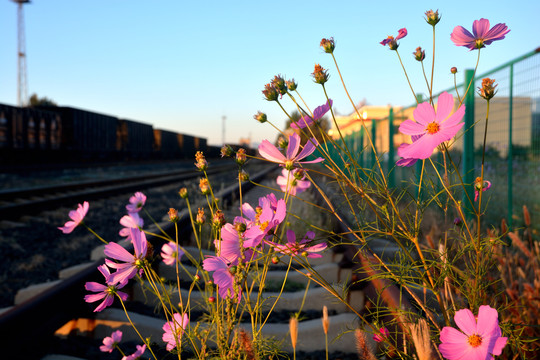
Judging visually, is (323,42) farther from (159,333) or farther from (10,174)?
(10,174)

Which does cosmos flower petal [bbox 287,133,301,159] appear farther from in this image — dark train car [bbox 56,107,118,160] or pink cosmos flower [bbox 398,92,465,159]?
dark train car [bbox 56,107,118,160]

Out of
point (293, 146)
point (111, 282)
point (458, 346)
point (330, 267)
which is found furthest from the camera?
point (330, 267)

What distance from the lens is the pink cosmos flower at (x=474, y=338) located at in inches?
31.5

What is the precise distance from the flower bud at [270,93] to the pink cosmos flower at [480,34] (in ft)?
1.39

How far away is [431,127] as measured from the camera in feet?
2.93

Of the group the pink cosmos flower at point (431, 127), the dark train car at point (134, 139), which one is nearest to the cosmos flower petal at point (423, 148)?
the pink cosmos flower at point (431, 127)

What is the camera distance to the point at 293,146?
0.99 meters

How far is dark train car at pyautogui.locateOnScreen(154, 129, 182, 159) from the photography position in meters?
40.7

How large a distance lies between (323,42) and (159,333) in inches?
65.0

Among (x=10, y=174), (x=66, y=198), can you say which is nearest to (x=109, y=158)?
(x=10, y=174)

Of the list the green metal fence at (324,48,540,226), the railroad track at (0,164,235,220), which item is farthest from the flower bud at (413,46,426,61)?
the railroad track at (0,164,235,220)

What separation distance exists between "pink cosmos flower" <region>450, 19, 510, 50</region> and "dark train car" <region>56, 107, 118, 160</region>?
27272mm

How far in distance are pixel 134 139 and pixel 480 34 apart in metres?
35.7

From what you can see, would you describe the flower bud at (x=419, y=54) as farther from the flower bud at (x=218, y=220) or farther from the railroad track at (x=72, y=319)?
the railroad track at (x=72, y=319)
